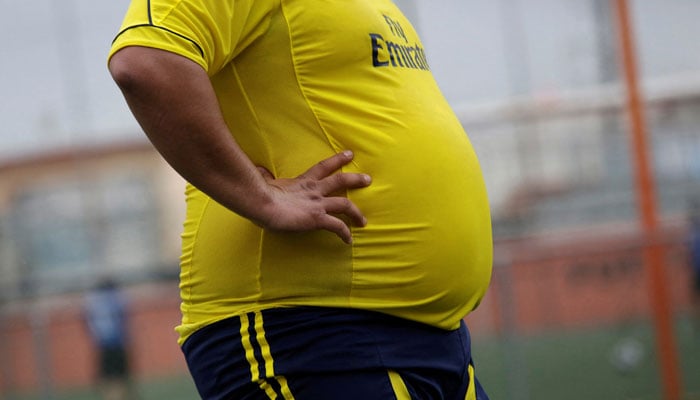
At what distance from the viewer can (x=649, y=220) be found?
793cm

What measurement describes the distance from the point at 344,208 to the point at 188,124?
1.00ft

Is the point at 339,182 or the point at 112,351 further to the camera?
the point at 112,351

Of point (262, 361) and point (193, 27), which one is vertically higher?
point (193, 27)

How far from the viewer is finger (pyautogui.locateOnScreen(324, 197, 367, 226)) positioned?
1.86 metres

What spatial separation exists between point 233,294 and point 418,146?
1.38ft

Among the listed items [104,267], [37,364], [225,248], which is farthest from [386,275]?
[104,267]

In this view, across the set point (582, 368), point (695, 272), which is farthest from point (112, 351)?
point (695, 272)

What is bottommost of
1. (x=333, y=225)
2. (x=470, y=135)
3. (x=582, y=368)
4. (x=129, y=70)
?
(x=582, y=368)

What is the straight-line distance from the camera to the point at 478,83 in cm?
1301

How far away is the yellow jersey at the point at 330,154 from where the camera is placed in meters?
1.90

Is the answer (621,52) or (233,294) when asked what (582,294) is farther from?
(233,294)

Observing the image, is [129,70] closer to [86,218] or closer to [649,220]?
[649,220]

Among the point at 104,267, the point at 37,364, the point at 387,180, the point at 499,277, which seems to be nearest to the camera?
the point at 387,180

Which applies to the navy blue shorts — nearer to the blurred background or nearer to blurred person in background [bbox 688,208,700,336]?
blurred person in background [bbox 688,208,700,336]
